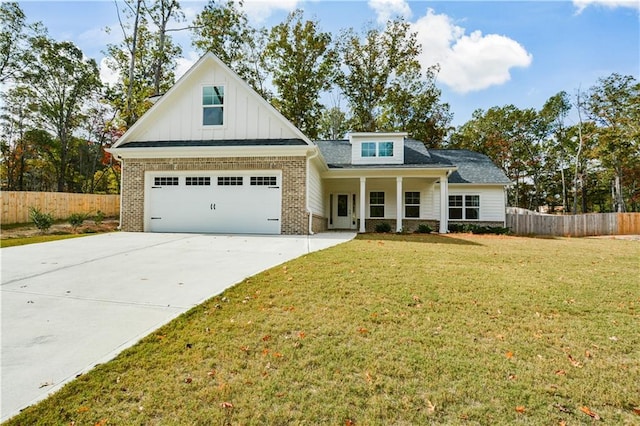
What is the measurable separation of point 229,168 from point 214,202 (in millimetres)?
1431

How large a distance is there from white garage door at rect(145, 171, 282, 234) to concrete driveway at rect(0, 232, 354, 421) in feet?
10.4

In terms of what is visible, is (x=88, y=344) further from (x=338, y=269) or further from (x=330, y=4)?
(x=330, y=4)

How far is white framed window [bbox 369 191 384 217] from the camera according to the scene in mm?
18828

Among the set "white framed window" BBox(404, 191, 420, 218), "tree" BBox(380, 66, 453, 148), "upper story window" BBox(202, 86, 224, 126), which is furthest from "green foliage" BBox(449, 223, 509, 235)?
"tree" BBox(380, 66, 453, 148)

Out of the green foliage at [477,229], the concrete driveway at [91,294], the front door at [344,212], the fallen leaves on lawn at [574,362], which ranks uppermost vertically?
the front door at [344,212]

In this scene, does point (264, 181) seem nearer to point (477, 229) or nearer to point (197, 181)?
point (197, 181)

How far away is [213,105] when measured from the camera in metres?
13.3

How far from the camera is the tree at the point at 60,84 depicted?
26453mm

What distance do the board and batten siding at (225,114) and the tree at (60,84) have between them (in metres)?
21.0

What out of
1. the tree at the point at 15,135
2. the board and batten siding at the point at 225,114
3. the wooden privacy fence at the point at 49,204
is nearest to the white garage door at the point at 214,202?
the board and batten siding at the point at 225,114

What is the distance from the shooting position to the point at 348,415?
236 cm

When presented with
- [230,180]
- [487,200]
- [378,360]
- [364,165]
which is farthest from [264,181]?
[487,200]

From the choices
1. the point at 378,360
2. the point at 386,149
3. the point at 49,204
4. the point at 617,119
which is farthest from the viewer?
the point at 617,119

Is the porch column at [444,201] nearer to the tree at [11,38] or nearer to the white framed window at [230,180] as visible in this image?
the white framed window at [230,180]
